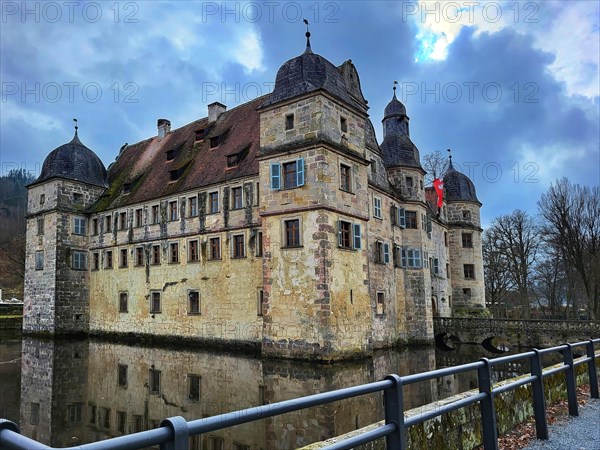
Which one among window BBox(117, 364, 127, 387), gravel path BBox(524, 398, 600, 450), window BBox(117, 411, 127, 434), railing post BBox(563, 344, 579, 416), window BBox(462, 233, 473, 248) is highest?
window BBox(462, 233, 473, 248)

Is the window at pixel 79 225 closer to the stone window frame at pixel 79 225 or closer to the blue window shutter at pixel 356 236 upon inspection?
the stone window frame at pixel 79 225

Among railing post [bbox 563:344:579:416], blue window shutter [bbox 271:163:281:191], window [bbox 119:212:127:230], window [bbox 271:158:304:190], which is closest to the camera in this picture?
railing post [bbox 563:344:579:416]

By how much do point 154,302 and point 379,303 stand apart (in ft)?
40.6

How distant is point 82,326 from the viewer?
31.8 metres

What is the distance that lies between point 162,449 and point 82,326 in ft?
107

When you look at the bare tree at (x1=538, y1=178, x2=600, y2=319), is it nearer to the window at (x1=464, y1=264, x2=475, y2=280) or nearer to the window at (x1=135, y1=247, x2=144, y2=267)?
the window at (x1=464, y1=264, x2=475, y2=280)

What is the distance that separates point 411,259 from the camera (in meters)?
27.8

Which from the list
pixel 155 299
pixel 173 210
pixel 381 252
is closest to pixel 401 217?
pixel 381 252

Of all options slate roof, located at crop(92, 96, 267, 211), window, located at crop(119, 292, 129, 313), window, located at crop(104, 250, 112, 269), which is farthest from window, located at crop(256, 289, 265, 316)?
window, located at crop(104, 250, 112, 269)

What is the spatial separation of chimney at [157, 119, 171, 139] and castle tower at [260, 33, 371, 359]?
1537 cm

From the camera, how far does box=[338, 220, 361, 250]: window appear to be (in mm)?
A: 20286

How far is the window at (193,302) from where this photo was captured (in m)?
25.2

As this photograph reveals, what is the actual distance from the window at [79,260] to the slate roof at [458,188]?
26868 millimetres

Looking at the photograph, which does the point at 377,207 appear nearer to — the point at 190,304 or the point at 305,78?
the point at 305,78
